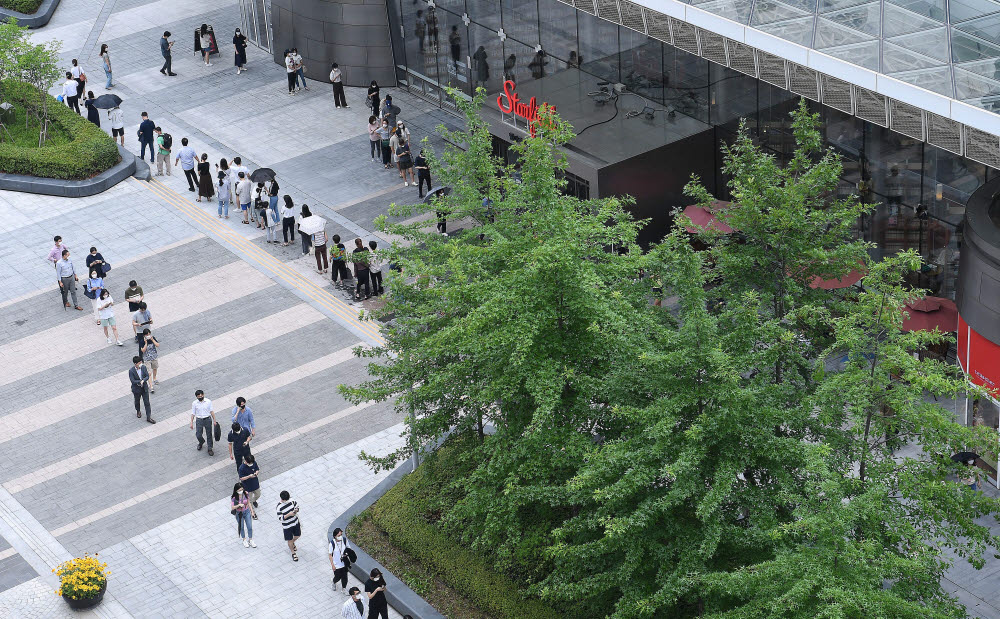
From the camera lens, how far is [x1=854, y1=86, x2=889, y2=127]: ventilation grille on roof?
924 inches

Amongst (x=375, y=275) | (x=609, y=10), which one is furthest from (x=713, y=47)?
(x=375, y=275)

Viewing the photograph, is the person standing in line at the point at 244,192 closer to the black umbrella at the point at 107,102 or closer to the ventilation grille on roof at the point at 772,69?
the black umbrella at the point at 107,102

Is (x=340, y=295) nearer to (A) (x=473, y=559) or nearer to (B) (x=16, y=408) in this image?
(B) (x=16, y=408)

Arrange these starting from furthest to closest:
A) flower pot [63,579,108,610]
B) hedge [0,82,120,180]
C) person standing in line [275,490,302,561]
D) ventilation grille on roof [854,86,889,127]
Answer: hedge [0,82,120,180], person standing in line [275,490,302,561], ventilation grille on roof [854,86,889,127], flower pot [63,579,108,610]

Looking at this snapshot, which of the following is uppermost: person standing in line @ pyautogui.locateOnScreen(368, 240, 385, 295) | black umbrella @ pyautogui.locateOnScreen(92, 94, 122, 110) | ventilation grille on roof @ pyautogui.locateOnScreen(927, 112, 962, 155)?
ventilation grille on roof @ pyautogui.locateOnScreen(927, 112, 962, 155)

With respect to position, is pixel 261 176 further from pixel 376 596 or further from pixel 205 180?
pixel 376 596

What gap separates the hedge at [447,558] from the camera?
21.9 meters

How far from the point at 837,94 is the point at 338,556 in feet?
38.1

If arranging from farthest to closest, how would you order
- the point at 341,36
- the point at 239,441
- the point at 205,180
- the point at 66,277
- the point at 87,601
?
the point at 341,36 → the point at 205,180 → the point at 66,277 → the point at 239,441 → the point at 87,601

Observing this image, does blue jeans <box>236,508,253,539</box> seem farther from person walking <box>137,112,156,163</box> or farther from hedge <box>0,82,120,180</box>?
person walking <box>137,112,156,163</box>

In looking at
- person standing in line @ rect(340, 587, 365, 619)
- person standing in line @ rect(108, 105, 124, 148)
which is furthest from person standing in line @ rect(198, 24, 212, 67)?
person standing in line @ rect(340, 587, 365, 619)

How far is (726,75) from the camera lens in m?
31.2

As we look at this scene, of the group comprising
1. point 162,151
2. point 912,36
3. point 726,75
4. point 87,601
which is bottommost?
point 87,601

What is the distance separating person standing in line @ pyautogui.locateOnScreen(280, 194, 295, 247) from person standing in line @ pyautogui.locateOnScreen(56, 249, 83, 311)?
510 centimetres
